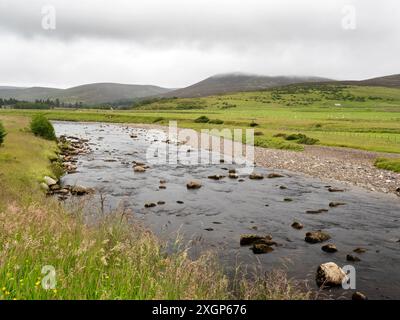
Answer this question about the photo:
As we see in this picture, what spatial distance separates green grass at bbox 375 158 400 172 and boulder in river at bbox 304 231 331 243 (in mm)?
22491

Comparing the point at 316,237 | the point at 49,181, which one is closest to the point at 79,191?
the point at 49,181

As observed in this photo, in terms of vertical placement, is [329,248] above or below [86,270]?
below

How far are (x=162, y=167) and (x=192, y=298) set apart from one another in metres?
33.1

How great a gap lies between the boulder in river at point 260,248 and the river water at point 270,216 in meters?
0.29

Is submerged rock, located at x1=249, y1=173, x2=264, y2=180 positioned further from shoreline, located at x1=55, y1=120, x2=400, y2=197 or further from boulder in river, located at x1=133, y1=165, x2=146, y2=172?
boulder in river, located at x1=133, y1=165, x2=146, y2=172

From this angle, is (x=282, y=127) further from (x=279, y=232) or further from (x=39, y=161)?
(x=279, y=232)

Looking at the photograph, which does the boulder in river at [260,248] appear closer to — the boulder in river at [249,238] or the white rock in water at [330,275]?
the boulder in river at [249,238]

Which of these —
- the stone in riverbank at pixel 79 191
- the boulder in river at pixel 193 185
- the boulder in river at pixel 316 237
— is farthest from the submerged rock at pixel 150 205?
the boulder in river at pixel 316 237

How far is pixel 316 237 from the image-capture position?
60.7 feet

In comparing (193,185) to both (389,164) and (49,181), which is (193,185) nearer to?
(49,181)

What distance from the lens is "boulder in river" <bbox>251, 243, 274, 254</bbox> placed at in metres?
16.7

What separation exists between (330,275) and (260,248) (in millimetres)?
3706

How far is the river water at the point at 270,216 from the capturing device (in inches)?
617

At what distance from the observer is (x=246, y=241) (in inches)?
700
